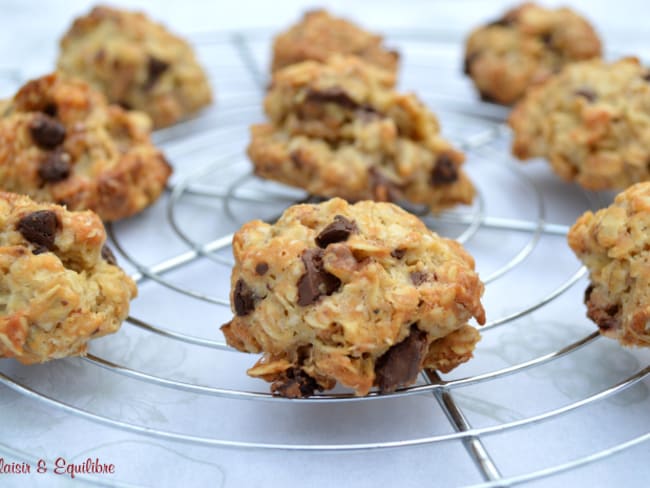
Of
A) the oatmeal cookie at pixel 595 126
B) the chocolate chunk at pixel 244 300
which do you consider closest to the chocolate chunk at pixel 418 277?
the chocolate chunk at pixel 244 300

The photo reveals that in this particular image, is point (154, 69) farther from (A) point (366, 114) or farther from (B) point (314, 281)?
(B) point (314, 281)

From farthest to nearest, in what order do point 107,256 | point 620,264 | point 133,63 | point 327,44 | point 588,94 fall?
1. point 327,44
2. point 133,63
3. point 588,94
4. point 107,256
5. point 620,264

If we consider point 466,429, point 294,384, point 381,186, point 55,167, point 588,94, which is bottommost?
point 466,429

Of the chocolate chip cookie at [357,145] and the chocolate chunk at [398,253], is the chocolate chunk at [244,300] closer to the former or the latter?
the chocolate chunk at [398,253]

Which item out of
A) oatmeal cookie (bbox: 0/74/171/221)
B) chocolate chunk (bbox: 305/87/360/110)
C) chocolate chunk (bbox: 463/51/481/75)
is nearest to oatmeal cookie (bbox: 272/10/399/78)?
chocolate chunk (bbox: 463/51/481/75)

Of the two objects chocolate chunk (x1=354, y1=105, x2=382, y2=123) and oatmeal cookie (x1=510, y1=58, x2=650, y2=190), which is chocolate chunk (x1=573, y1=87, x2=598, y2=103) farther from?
chocolate chunk (x1=354, y1=105, x2=382, y2=123)

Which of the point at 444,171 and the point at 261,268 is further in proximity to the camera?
the point at 444,171

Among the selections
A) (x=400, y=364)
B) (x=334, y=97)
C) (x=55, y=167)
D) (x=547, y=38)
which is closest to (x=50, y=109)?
(x=55, y=167)
